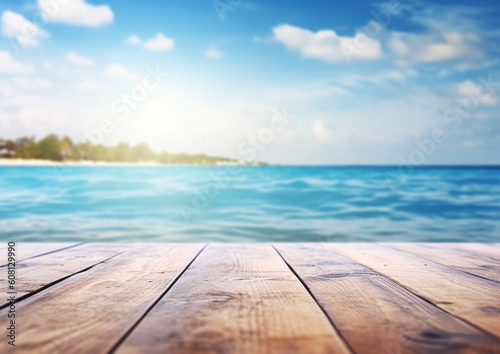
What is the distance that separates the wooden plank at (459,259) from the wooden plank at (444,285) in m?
0.06

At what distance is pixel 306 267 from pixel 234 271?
265 millimetres

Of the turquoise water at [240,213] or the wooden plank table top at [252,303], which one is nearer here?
the wooden plank table top at [252,303]

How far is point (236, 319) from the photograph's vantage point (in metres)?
0.80

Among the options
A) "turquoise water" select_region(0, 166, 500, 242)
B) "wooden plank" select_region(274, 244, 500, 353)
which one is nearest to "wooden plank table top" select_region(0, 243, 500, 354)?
"wooden plank" select_region(274, 244, 500, 353)

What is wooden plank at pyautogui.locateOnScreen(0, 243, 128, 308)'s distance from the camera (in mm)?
1085

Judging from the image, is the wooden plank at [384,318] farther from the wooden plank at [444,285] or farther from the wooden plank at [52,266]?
the wooden plank at [52,266]

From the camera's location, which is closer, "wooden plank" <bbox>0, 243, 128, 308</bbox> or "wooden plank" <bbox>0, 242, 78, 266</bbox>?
"wooden plank" <bbox>0, 243, 128, 308</bbox>

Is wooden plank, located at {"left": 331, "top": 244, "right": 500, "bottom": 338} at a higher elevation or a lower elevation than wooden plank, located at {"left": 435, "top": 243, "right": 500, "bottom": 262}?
higher

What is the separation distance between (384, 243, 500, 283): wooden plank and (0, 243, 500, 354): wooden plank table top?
0.04ft

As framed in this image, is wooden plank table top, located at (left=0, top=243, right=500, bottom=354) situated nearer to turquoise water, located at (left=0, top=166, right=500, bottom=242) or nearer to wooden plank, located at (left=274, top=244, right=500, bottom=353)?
wooden plank, located at (left=274, top=244, right=500, bottom=353)

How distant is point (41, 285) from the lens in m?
1.08

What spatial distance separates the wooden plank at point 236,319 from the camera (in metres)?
0.67

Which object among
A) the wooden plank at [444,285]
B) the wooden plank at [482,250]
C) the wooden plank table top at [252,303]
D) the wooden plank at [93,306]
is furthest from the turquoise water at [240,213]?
the wooden plank at [93,306]

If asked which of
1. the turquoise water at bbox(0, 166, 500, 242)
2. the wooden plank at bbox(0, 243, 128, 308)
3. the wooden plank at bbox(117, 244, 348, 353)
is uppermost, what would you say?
the wooden plank at bbox(117, 244, 348, 353)
